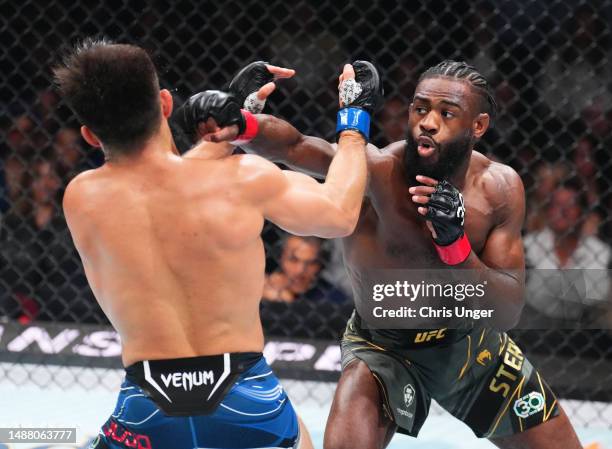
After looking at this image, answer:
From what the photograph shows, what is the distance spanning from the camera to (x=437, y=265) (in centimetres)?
221

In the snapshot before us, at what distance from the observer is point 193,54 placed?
149 inches

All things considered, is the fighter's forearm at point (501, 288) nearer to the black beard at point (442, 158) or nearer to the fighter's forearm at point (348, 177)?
the black beard at point (442, 158)

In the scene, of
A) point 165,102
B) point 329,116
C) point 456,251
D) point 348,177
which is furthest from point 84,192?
point 329,116

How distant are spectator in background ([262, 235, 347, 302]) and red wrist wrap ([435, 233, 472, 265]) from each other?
153 cm

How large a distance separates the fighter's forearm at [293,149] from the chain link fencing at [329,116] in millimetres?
1319

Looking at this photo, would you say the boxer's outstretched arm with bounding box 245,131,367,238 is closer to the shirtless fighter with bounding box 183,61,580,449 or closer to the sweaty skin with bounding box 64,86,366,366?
the sweaty skin with bounding box 64,86,366,366

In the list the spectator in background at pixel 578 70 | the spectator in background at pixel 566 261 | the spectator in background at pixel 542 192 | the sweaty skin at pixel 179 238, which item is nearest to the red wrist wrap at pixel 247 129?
the sweaty skin at pixel 179 238

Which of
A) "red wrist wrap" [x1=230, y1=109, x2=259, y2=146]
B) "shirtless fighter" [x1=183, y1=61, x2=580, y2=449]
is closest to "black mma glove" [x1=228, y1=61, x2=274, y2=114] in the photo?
"shirtless fighter" [x1=183, y1=61, x2=580, y2=449]

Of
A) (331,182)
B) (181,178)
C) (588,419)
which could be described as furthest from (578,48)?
(181,178)

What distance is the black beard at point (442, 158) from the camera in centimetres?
208

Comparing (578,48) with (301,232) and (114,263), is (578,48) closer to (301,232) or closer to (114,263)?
(301,232)

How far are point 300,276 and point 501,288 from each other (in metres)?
1.52

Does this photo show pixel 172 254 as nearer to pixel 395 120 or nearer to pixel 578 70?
pixel 395 120

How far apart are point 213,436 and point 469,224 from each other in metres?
0.92
